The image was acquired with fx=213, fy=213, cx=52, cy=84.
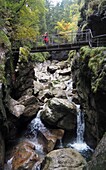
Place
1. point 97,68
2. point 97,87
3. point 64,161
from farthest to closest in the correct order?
1. point 97,68
2. point 97,87
3. point 64,161

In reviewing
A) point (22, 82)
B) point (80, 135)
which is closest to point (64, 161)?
point (80, 135)

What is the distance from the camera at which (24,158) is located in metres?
Result: 12.7

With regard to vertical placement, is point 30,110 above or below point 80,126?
above

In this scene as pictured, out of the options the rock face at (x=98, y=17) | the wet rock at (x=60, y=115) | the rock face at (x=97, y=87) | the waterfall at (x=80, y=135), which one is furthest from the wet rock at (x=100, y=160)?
the rock face at (x=98, y=17)

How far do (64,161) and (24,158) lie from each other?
3471 mm

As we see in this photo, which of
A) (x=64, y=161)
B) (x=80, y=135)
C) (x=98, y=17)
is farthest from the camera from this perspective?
(x=98, y=17)

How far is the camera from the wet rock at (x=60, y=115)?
16.5 meters

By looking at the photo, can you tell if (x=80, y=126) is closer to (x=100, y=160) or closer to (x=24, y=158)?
(x=24, y=158)

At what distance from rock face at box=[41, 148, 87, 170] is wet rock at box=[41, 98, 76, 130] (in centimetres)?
556

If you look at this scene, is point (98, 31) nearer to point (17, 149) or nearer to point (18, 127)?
point (18, 127)

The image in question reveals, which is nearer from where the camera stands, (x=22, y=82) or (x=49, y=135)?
(x=49, y=135)

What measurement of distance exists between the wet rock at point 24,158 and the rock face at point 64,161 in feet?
6.48

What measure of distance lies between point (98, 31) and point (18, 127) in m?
11.2

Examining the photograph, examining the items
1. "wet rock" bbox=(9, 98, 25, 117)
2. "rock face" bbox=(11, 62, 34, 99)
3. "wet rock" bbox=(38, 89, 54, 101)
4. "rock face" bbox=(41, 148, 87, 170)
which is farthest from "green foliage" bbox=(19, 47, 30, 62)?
"rock face" bbox=(41, 148, 87, 170)
